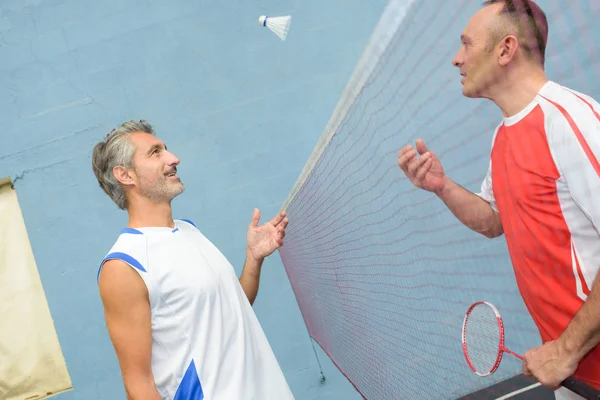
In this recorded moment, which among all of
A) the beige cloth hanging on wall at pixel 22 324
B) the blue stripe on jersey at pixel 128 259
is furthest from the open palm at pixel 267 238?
the beige cloth hanging on wall at pixel 22 324

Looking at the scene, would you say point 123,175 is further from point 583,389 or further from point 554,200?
point 583,389

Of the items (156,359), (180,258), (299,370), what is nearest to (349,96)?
(180,258)

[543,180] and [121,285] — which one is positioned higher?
[121,285]

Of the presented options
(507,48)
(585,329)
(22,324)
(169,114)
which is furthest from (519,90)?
(22,324)

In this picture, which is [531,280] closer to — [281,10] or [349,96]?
[349,96]

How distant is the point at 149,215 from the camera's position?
2395mm

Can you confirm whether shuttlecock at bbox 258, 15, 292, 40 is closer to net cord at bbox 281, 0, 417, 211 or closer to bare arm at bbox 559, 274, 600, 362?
net cord at bbox 281, 0, 417, 211

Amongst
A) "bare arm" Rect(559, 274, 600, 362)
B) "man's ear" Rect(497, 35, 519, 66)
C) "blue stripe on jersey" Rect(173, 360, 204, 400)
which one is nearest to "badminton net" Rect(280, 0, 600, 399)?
"man's ear" Rect(497, 35, 519, 66)

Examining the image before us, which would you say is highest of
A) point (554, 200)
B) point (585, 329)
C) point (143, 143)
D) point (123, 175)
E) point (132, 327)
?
point (143, 143)

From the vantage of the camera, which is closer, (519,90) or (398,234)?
(519,90)

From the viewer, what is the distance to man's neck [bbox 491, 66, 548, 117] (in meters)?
1.65

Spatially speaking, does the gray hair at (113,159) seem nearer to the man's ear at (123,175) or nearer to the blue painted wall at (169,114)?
the man's ear at (123,175)

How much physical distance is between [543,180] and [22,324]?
13.0ft

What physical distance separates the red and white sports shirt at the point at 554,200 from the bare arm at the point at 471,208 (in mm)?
254
